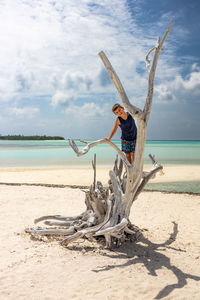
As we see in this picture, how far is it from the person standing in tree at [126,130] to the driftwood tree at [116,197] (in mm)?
205

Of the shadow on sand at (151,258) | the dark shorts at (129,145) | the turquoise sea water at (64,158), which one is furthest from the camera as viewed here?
the turquoise sea water at (64,158)

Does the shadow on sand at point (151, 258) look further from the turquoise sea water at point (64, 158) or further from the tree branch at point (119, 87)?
the turquoise sea water at point (64, 158)

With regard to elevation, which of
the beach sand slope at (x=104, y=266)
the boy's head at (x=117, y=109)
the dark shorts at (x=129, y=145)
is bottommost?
the beach sand slope at (x=104, y=266)

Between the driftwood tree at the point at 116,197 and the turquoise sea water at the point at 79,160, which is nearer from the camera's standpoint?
the driftwood tree at the point at 116,197

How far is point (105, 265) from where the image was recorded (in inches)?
151

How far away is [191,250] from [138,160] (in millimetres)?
1818

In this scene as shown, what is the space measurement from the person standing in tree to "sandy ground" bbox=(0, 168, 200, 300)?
5.26ft

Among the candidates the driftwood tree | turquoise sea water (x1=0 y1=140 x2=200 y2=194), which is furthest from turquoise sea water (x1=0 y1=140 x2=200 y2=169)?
the driftwood tree

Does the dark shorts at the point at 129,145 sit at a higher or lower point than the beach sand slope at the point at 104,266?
higher

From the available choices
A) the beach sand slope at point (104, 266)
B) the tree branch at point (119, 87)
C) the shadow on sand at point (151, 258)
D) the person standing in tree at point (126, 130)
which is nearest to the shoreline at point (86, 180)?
the beach sand slope at point (104, 266)

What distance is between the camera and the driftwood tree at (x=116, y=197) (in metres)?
4.05

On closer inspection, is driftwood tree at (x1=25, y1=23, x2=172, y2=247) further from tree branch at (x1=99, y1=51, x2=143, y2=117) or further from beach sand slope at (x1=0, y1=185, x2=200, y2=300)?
beach sand slope at (x1=0, y1=185, x2=200, y2=300)

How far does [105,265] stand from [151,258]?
787 millimetres

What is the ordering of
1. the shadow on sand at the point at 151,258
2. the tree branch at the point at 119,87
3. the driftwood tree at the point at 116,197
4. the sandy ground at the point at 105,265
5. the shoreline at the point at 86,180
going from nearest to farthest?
the sandy ground at the point at 105,265
the shadow on sand at the point at 151,258
the tree branch at the point at 119,87
the driftwood tree at the point at 116,197
the shoreline at the point at 86,180
